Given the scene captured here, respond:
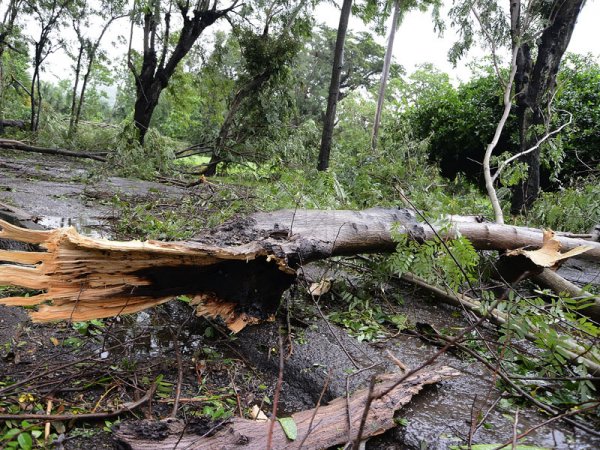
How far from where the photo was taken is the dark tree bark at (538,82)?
670 cm

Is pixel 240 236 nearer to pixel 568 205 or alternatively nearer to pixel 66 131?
pixel 568 205

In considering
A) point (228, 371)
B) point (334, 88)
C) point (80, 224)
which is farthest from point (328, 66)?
point (228, 371)

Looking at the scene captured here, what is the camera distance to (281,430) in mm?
1798

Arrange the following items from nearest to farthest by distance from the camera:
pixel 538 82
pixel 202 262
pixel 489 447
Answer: pixel 489 447 < pixel 202 262 < pixel 538 82

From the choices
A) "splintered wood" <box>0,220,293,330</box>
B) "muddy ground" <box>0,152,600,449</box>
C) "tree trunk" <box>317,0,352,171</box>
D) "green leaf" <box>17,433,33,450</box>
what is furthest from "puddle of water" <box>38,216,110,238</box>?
"tree trunk" <box>317,0,352,171</box>

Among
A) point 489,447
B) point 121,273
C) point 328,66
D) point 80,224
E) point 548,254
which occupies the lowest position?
point 489,447

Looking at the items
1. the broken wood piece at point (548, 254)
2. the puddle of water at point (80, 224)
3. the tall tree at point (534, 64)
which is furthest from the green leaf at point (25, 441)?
the tall tree at point (534, 64)

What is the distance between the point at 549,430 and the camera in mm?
1921

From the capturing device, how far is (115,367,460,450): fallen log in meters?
1.57

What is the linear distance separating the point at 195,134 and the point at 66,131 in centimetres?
1217

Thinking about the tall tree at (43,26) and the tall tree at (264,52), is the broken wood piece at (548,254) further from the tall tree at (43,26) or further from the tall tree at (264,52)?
the tall tree at (43,26)

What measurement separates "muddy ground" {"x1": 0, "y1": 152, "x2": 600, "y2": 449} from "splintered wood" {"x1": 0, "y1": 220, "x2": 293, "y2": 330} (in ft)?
0.72

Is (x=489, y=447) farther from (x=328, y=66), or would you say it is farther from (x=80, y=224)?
(x=328, y=66)

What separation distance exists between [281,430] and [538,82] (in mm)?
7004
